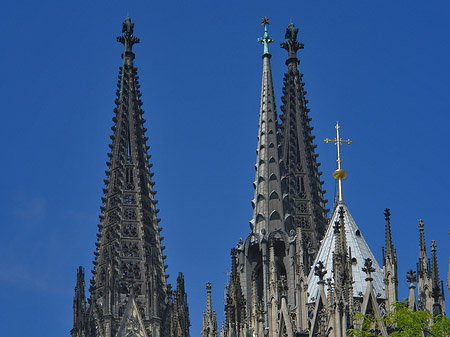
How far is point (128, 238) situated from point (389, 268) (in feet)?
132

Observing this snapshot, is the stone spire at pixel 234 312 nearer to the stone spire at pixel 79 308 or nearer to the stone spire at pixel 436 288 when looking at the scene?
the stone spire at pixel 436 288

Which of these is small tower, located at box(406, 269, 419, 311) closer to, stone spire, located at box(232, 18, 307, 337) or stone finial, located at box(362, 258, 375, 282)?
stone finial, located at box(362, 258, 375, 282)

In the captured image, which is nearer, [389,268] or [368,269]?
[368,269]

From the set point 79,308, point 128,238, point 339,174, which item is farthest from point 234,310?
point 128,238

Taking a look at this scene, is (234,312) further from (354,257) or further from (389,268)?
(389,268)

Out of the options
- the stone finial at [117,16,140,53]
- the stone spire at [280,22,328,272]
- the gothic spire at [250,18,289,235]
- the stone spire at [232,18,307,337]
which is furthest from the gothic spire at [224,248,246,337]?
the stone finial at [117,16,140,53]

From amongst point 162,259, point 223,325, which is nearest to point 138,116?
point 162,259

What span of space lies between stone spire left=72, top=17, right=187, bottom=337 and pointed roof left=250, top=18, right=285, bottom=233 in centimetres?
1414

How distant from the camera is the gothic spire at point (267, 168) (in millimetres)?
69375

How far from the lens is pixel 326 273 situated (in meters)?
48.8

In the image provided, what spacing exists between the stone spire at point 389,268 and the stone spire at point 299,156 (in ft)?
85.0

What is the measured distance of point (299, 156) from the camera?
269 ft

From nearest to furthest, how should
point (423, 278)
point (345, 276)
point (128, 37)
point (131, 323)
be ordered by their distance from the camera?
point (345, 276), point (423, 278), point (131, 323), point (128, 37)

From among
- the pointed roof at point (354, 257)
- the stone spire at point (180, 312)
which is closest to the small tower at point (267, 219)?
the pointed roof at point (354, 257)
